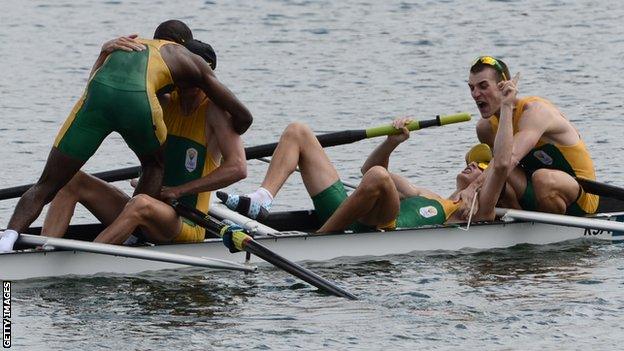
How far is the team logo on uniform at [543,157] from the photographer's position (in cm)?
1631

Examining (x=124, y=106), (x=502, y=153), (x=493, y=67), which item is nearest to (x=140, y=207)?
(x=124, y=106)

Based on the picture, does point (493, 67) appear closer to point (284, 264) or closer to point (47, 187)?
point (284, 264)

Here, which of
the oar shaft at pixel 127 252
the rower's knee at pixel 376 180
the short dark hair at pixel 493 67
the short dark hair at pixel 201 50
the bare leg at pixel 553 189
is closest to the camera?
the oar shaft at pixel 127 252

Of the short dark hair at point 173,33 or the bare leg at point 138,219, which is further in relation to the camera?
the short dark hair at point 173,33

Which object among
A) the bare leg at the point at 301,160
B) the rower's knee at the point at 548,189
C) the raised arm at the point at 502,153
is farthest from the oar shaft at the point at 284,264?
the rower's knee at the point at 548,189

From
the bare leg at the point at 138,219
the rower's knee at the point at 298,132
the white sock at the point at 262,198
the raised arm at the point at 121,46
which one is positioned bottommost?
the bare leg at the point at 138,219

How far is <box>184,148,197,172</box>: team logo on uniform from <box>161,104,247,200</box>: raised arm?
0.20 metres

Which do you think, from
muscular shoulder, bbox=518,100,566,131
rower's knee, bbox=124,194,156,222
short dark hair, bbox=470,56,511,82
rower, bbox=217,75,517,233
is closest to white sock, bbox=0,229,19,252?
rower's knee, bbox=124,194,156,222

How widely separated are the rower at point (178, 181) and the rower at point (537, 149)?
2513 mm

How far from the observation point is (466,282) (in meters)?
15.2

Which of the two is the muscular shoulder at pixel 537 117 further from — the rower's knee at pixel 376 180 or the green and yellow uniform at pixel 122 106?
the green and yellow uniform at pixel 122 106

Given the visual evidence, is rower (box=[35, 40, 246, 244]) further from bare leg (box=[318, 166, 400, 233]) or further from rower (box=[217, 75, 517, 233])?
bare leg (box=[318, 166, 400, 233])

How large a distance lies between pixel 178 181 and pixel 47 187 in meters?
1.19

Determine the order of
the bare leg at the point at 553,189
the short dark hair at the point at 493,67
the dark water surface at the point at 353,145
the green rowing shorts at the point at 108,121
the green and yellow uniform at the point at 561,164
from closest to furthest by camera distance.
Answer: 1. the dark water surface at the point at 353,145
2. the green rowing shorts at the point at 108,121
3. the short dark hair at the point at 493,67
4. the bare leg at the point at 553,189
5. the green and yellow uniform at the point at 561,164
